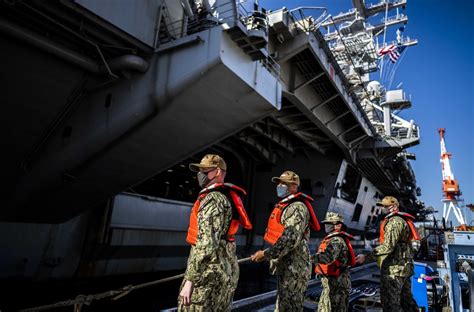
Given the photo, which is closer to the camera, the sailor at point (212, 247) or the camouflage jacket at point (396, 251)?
the sailor at point (212, 247)

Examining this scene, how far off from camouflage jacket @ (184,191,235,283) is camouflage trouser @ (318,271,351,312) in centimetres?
234

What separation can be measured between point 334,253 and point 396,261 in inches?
48.1

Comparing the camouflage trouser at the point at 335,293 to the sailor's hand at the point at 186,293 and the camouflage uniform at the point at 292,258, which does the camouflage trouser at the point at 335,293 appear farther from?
the sailor's hand at the point at 186,293

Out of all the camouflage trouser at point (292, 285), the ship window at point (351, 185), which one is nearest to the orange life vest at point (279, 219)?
the camouflage trouser at point (292, 285)

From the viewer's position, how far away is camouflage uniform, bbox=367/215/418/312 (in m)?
4.94

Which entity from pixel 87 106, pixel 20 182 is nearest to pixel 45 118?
pixel 87 106

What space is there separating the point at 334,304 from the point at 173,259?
11.1 m

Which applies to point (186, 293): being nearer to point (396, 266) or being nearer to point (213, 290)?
point (213, 290)

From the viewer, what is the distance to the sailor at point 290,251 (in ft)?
12.6

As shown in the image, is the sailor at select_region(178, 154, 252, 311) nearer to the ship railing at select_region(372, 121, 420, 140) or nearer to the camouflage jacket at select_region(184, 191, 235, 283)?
the camouflage jacket at select_region(184, 191, 235, 283)

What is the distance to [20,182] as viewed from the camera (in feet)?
26.1

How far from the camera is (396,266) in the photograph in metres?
5.02

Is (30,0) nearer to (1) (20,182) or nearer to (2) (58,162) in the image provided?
(2) (58,162)

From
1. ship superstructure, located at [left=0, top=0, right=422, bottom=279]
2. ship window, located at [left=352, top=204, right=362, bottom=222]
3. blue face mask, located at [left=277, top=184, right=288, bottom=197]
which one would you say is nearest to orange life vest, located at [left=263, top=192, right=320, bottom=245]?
blue face mask, located at [left=277, top=184, right=288, bottom=197]
